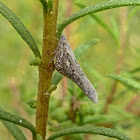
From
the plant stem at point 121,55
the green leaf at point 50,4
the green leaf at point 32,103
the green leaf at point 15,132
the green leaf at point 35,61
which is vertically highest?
the plant stem at point 121,55

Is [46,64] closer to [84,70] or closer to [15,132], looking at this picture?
[15,132]

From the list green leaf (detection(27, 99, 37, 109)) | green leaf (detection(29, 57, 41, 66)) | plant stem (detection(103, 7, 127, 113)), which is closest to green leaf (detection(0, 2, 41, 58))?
green leaf (detection(29, 57, 41, 66))

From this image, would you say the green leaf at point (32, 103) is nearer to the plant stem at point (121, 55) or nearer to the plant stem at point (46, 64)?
the plant stem at point (46, 64)

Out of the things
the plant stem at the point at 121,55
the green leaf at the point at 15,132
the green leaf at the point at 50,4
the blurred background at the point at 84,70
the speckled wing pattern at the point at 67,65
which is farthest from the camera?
the plant stem at the point at 121,55

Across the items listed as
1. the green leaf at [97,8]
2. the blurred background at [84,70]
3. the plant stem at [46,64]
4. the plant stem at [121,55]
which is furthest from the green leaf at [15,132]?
the plant stem at [121,55]

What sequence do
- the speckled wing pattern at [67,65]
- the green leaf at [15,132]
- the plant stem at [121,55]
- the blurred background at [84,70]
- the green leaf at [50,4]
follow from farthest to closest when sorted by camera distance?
the plant stem at [121,55], the blurred background at [84,70], the green leaf at [15,132], the speckled wing pattern at [67,65], the green leaf at [50,4]

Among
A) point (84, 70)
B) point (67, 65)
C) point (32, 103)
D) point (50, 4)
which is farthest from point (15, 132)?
point (84, 70)
